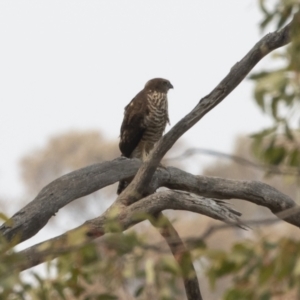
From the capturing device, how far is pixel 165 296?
4.75ft

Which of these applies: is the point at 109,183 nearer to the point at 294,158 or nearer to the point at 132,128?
the point at 132,128

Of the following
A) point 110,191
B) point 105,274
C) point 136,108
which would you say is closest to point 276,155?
point 105,274

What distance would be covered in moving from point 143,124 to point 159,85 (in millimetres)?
594

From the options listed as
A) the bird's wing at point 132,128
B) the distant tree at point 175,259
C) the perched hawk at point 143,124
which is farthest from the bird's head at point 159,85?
the distant tree at point 175,259

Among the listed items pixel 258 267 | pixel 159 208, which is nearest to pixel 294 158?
pixel 258 267

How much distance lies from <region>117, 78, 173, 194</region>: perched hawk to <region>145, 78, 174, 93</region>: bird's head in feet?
0.40

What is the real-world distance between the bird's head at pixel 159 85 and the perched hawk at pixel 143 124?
122mm

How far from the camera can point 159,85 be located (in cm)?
640

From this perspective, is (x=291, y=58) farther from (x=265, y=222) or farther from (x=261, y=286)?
(x=261, y=286)

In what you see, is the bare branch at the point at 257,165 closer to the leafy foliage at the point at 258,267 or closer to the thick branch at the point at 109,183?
the leafy foliage at the point at 258,267

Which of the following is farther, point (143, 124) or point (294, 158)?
point (143, 124)

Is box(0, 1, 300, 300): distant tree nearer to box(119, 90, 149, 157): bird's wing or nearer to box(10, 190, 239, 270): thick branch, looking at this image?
box(10, 190, 239, 270): thick branch

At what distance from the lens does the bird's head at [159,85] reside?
6.35 metres

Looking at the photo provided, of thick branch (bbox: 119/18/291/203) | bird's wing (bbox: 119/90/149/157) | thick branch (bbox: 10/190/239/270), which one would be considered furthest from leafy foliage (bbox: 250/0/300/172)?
bird's wing (bbox: 119/90/149/157)
